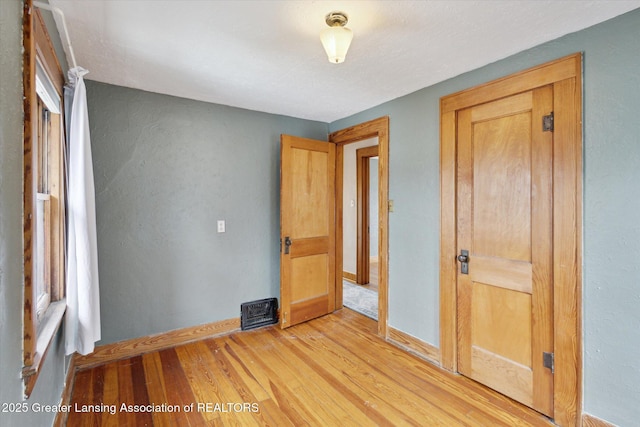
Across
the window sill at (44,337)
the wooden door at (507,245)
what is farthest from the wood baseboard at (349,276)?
the window sill at (44,337)

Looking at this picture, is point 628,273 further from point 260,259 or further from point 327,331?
point 260,259

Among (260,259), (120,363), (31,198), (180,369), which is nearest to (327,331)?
(260,259)

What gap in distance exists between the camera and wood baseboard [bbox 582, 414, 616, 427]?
1.66 meters

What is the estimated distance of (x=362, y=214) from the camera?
4879mm

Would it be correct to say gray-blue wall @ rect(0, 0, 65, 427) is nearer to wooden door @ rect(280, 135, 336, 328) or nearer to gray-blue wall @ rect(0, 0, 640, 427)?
gray-blue wall @ rect(0, 0, 640, 427)

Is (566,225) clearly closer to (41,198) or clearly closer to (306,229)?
(306,229)

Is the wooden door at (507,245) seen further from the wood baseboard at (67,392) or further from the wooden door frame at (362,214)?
the wood baseboard at (67,392)

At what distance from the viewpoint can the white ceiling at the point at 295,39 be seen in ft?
5.03

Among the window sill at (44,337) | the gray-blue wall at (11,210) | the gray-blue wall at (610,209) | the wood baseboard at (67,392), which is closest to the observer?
the gray-blue wall at (11,210)

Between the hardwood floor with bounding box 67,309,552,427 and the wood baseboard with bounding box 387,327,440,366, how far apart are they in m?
0.08

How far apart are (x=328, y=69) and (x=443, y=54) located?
80cm

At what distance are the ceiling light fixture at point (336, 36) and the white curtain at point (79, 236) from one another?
155 cm

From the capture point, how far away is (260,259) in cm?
331

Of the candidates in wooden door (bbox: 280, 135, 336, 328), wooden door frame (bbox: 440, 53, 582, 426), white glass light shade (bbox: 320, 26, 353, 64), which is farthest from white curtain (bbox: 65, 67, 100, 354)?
wooden door frame (bbox: 440, 53, 582, 426)
